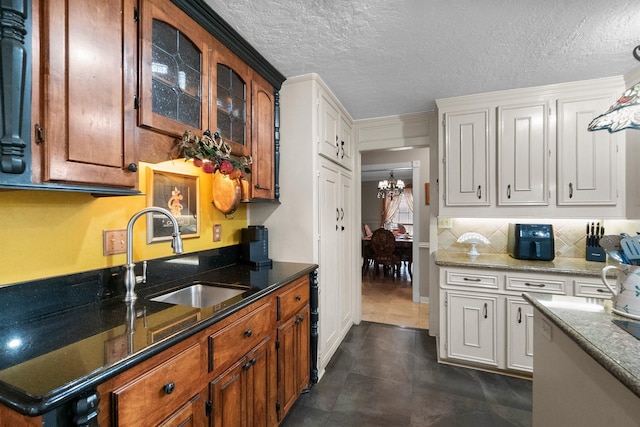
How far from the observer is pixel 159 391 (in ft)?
3.01

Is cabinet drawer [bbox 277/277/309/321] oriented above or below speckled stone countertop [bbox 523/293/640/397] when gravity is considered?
below

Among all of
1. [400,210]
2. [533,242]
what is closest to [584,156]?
[533,242]

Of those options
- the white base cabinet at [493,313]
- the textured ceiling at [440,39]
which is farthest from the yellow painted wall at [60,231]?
the white base cabinet at [493,313]

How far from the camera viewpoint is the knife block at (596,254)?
2381 mm

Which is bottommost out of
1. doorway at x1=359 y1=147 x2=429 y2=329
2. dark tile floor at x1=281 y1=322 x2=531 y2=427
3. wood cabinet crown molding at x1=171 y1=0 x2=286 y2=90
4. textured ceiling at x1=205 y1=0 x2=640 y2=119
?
dark tile floor at x1=281 y1=322 x2=531 y2=427

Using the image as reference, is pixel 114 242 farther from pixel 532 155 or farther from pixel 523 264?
pixel 532 155

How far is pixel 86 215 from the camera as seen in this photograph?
1.26 metres

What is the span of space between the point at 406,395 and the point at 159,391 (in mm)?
1814

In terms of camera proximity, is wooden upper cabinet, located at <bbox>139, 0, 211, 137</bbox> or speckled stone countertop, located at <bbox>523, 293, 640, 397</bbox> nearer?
speckled stone countertop, located at <bbox>523, 293, 640, 397</bbox>

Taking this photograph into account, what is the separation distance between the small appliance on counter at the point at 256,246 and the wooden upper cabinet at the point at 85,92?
104 cm

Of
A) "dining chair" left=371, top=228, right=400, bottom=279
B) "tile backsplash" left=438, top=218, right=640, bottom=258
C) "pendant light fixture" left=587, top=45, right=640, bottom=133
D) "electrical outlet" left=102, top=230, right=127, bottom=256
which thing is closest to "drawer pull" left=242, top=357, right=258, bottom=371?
"electrical outlet" left=102, top=230, right=127, bottom=256

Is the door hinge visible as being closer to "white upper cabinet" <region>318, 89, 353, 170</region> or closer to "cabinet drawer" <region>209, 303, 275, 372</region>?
"cabinet drawer" <region>209, 303, 275, 372</region>

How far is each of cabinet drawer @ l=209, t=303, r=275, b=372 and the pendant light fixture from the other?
5.89ft

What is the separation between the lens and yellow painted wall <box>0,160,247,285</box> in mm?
1038
